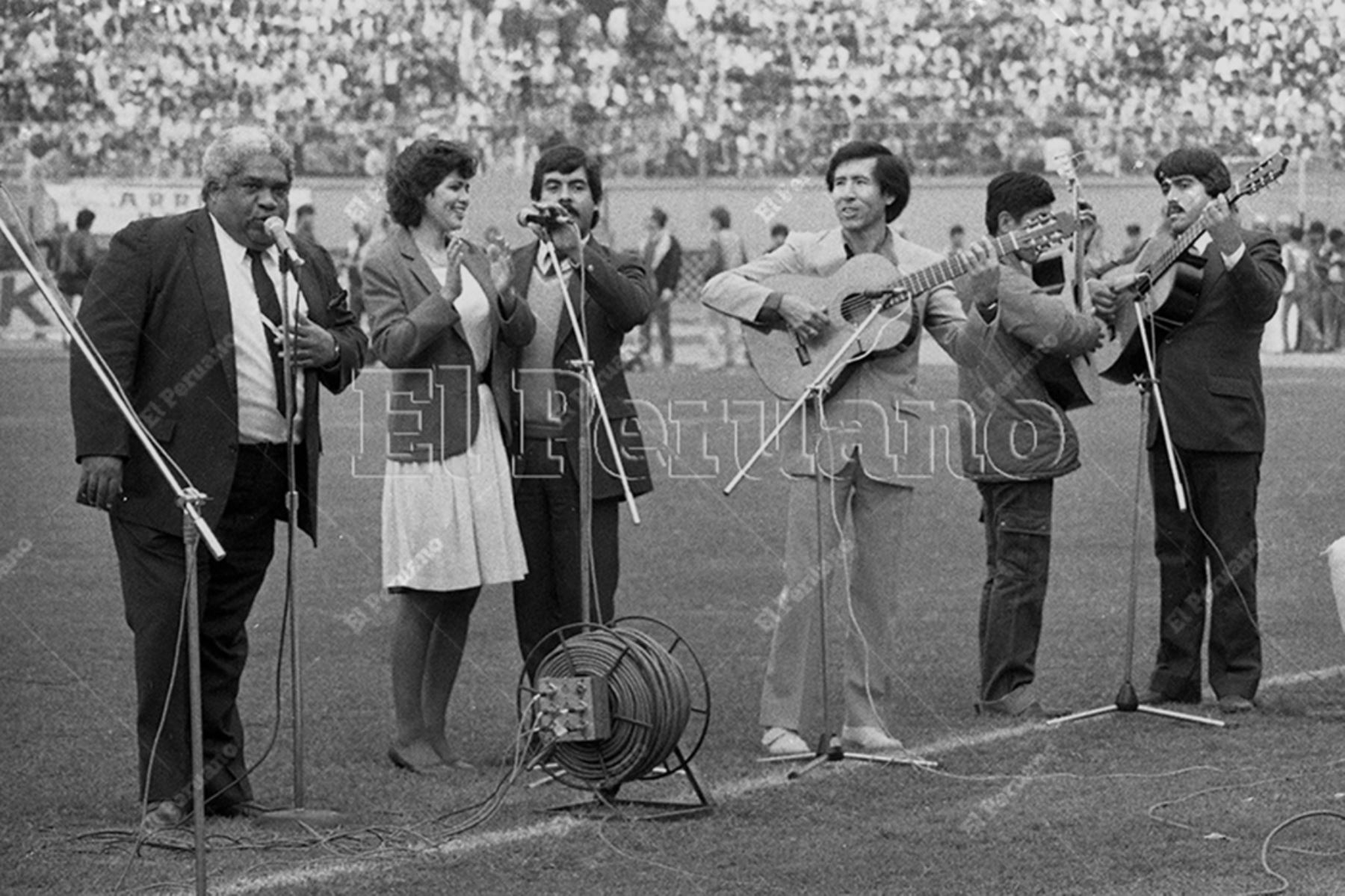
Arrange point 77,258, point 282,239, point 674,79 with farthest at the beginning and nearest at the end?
1. point 674,79
2. point 77,258
3. point 282,239

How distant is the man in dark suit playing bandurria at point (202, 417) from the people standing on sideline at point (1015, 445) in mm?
2626

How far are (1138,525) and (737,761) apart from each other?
1637 millimetres

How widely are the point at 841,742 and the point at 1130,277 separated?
209cm

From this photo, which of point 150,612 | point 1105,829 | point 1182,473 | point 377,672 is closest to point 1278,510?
point 1182,473

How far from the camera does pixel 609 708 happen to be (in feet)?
19.9

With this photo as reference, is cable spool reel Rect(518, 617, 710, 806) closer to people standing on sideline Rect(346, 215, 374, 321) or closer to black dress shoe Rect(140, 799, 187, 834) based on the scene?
black dress shoe Rect(140, 799, 187, 834)

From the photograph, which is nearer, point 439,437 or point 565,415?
point 439,437

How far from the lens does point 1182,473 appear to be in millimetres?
8156

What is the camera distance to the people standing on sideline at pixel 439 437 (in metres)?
6.82

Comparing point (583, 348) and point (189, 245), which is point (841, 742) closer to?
point (583, 348)

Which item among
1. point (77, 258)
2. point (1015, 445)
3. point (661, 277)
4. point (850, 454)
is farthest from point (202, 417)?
point (77, 258)

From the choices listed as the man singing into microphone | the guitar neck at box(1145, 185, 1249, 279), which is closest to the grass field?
the man singing into microphone

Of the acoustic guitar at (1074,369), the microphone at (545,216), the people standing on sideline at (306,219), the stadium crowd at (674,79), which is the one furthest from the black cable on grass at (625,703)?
the stadium crowd at (674,79)

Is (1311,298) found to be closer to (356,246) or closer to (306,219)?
(356,246)
